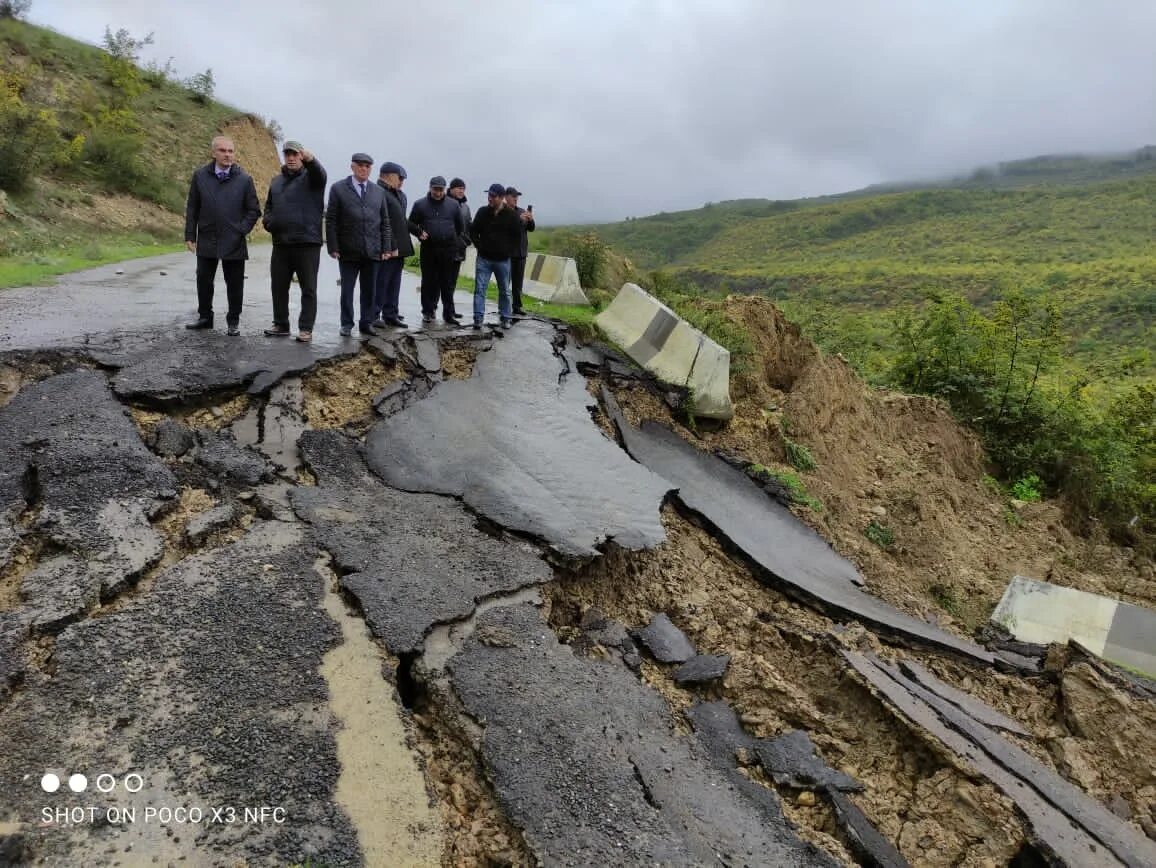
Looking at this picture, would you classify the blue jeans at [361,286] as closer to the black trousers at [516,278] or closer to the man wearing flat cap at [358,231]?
the man wearing flat cap at [358,231]

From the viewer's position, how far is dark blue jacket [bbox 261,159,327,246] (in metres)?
6.72

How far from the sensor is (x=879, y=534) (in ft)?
25.3

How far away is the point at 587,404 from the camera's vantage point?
7.13 metres

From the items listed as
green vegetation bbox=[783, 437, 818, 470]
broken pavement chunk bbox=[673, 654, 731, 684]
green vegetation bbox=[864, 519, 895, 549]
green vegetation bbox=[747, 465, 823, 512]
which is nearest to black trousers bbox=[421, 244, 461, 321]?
green vegetation bbox=[747, 465, 823, 512]

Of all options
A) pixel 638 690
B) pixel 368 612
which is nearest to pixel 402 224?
pixel 368 612

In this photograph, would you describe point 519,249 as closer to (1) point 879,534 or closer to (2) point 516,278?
(2) point 516,278

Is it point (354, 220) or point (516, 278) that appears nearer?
point (354, 220)

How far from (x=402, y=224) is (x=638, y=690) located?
6328 millimetres

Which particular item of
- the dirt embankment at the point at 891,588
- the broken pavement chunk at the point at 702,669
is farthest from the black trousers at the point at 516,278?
the broken pavement chunk at the point at 702,669

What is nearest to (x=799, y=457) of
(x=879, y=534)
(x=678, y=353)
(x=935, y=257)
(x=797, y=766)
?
(x=879, y=534)

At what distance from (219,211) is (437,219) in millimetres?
2496

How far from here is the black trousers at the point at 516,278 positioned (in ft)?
31.0

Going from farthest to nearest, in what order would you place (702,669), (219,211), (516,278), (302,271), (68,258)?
(68,258) → (516,278) → (302,271) → (219,211) → (702,669)

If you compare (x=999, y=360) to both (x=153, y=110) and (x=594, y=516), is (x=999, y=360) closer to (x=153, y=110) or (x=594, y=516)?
(x=594, y=516)
